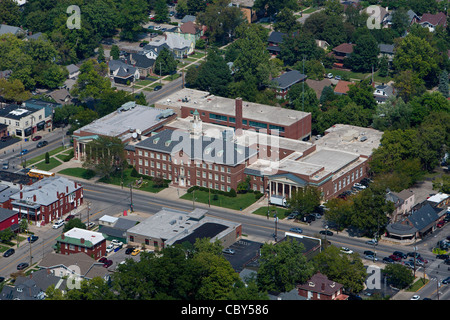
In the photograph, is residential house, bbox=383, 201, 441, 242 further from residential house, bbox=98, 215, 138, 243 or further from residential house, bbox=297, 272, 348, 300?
residential house, bbox=98, 215, 138, 243

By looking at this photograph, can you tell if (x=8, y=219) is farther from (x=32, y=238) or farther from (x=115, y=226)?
(x=115, y=226)

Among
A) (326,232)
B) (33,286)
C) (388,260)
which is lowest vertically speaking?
(388,260)

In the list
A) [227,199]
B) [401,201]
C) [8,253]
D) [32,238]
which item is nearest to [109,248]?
[32,238]

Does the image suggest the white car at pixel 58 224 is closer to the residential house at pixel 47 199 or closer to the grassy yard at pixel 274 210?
the residential house at pixel 47 199

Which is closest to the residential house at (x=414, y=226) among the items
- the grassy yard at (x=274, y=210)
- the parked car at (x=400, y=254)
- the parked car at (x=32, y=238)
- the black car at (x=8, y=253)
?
the parked car at (x=400, y=254)

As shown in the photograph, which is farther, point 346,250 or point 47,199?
point 47,199

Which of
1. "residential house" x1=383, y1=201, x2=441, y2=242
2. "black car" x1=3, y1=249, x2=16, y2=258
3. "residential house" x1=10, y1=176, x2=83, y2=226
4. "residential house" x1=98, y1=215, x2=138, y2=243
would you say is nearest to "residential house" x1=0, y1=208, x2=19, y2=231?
"residential house" x1=10, y1=176, x2=83, y2=226
